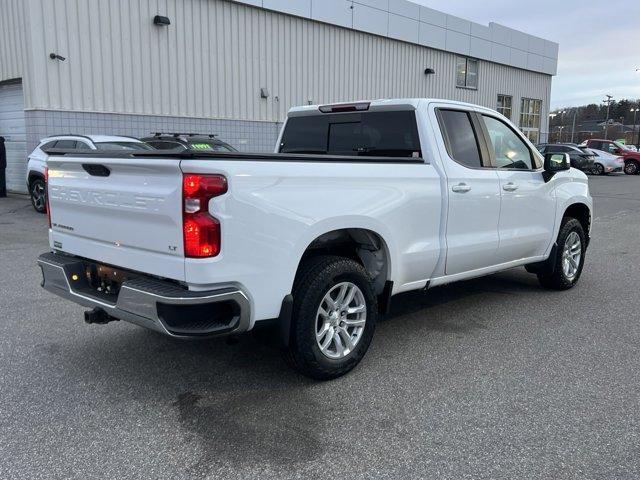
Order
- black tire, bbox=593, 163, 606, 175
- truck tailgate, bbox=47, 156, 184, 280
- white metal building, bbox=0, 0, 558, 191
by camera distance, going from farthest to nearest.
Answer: black tire, bbox=593, 163, 606, 175
white metal building, bbox=0, 0, 558, 191
truck tailgate, bbox=47, 156, 184, 280

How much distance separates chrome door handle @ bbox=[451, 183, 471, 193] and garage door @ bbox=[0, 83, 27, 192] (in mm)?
13329

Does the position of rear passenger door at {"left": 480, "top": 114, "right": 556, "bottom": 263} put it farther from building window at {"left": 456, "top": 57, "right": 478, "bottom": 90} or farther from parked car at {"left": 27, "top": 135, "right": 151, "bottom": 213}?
building window at {"left": 456, "top": 57, "right": 478, "bottom": 90}

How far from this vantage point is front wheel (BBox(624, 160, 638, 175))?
30.8 metres

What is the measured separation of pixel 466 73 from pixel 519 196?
75.4 feet

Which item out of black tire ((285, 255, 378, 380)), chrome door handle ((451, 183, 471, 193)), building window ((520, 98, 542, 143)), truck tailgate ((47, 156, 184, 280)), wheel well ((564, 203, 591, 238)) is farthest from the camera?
building window ((520, 98, 542, 143))

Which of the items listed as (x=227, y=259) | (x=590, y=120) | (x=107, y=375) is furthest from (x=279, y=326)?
(x=590, y=120)

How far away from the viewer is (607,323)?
17.5 feet

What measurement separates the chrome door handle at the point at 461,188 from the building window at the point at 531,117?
94.2 ft

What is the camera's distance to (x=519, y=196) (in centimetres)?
554

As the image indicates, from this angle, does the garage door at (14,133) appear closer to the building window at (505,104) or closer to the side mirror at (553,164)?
the side mirror at (553,164)

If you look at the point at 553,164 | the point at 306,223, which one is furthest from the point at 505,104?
the point at 306,223

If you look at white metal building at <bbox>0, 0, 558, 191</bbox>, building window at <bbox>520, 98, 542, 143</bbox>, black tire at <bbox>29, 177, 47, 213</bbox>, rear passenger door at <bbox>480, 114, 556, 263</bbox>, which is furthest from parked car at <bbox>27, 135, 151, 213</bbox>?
building window at <bbox>520, 98, 542, 143</bbox>

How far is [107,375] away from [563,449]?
9.74ft

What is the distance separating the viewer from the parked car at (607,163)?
29188 mm
